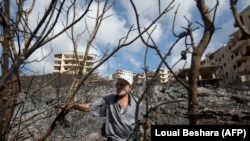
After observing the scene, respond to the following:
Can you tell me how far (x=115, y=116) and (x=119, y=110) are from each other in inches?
2.5

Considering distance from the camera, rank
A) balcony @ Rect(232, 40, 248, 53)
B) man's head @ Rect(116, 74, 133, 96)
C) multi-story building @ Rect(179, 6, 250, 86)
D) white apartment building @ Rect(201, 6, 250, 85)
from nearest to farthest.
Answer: man's head @ Rect(116, 74, 133, 96), multi-story building @ Rect(179, 6, 250, 86), white apartment building @ Rect(201, 6, 250, 85), balcony @ Rect(232, 40, 248, 53)

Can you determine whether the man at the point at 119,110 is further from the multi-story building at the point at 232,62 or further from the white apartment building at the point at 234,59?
the white apartment building at the point at 234,59

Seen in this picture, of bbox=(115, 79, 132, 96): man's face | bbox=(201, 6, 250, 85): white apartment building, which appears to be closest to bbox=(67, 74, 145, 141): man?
bbox=(115, 79, 132, 96): man's face

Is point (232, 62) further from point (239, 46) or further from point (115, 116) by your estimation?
point (115, 116)

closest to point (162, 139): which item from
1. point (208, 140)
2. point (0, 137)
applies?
point (208, 140)

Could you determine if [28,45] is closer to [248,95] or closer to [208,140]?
[208,140]

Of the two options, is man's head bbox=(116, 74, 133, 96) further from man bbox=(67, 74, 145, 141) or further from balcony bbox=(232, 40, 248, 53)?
balcony bbox=(232, 40, 248, 53)

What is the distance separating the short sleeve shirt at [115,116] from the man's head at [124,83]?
103mm

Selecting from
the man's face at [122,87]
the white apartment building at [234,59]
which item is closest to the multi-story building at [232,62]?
the white apartment building at [234,59]

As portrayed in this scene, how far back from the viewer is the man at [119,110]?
287 centimetres

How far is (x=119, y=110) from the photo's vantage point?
2.92 m

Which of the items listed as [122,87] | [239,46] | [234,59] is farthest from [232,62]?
[122,87]

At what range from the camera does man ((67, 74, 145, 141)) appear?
2865mm

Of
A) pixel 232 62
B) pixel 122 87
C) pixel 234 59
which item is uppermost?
pixel 234 59
